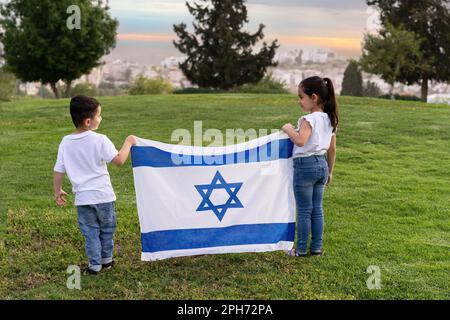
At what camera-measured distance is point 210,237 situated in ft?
17.8

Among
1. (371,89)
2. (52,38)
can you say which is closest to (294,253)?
(52,38)

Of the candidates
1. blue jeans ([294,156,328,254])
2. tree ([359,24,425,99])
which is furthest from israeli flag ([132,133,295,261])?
tree ([359,24,425,99])

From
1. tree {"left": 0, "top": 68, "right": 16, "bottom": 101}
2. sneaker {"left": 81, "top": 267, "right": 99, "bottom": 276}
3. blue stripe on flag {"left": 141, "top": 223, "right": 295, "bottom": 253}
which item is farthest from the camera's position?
tree {"left": 0, "top": 68, "right": 16, "bottom": 101}

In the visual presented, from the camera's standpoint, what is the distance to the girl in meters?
5.38

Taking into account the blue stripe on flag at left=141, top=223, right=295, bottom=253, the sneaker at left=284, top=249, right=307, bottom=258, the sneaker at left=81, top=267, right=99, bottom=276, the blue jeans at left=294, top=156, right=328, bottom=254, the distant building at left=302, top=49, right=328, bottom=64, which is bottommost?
the sneaker at left=81, top=267, right=99, bottom=276

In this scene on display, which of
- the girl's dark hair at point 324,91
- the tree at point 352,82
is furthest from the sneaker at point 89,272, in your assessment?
the tree at point 352,82

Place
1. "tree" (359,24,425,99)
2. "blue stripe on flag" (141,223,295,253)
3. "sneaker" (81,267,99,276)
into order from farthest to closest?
"tree" (359,24,425,99), "blue stripe on flag" (141,223,295,253), "sneaker" (81,267,99,276)

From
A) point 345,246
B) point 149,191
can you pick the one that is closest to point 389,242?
point 345,246

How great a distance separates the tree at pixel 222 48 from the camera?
47.2 metres

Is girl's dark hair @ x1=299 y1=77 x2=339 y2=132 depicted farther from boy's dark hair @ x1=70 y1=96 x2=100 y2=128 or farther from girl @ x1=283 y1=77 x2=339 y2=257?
boy's dark hair @ x1=70 y1=96 x2=100 y2=128

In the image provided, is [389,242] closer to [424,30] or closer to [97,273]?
[97,273]

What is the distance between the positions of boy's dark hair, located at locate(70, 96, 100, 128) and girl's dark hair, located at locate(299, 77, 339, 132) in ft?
6.32

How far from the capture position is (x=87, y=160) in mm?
4988

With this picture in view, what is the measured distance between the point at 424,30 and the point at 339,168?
40300 millimetres
